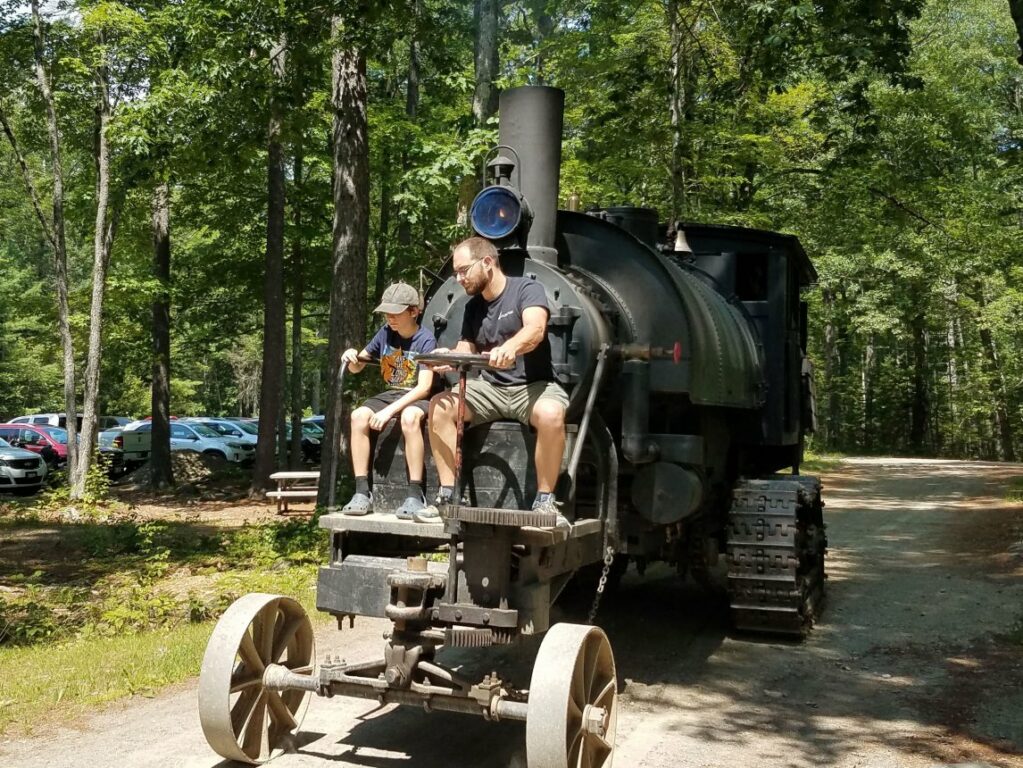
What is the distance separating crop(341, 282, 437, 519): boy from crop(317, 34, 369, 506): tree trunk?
21.8 ft

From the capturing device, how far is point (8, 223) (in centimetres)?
4956

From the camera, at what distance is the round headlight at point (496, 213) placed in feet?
19.3

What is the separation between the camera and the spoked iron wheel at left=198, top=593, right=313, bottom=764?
4652 mm

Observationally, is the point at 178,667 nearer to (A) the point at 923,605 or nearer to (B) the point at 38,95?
(A) the point at 923,605

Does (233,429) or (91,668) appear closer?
(91,668)

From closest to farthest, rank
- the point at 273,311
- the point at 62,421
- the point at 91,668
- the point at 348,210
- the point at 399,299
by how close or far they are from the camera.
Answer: the point at 399,299
the point at 91,668
the point at 348,210
the point at 273,311
the point at 62,421

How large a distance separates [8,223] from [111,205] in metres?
35.4

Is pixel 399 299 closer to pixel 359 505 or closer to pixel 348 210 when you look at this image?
pixel 359 505

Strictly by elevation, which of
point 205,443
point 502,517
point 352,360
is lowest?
point 205,443

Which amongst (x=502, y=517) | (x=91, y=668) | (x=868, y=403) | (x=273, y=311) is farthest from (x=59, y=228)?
(x=868, y=403)

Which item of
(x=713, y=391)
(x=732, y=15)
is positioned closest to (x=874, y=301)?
(x=732, y=15)

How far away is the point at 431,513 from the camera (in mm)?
5098

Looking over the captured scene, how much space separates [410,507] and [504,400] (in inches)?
29.1

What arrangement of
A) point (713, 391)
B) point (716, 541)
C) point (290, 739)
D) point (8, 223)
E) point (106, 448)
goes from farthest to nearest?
point (8, 223), point (106, 448), point (716, 541), point (713, 391), point (290, 739)
